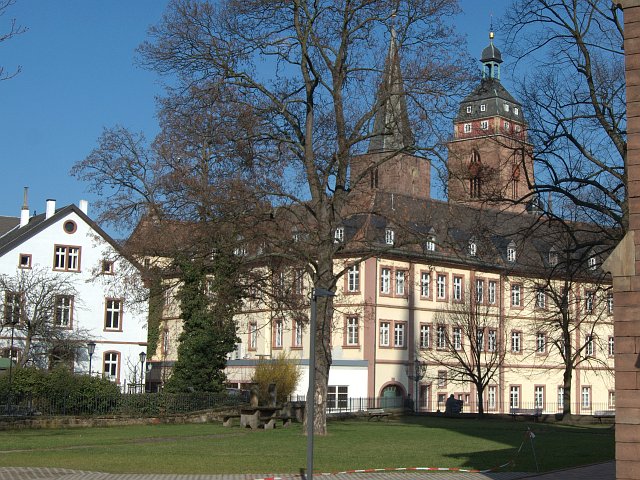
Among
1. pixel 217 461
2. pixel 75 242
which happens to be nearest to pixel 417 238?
pixel 217 461

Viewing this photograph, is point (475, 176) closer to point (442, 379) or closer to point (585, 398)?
point (442, 379)

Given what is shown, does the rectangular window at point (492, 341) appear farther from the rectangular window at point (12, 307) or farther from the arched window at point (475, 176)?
the arched window at point (475, 176)

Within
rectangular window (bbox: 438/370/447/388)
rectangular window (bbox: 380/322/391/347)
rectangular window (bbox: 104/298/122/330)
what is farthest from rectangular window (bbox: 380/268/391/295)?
rectangular window (bbox: 104/298/122/330)

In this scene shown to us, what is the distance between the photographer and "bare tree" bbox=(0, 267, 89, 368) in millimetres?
54906

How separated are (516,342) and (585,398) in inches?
289

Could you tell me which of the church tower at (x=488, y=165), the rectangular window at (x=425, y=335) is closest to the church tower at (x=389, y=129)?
the church tower at (x=488, y=165)

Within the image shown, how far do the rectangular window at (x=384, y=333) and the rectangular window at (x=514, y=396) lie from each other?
35.7 ft

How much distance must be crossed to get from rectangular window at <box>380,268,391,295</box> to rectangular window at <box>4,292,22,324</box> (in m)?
22.4

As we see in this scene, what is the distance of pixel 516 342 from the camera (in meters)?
70.8

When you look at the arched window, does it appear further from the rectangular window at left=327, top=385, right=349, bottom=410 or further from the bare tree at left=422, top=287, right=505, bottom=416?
the rectangular window at left=327, top=385, right=349, bottom=410

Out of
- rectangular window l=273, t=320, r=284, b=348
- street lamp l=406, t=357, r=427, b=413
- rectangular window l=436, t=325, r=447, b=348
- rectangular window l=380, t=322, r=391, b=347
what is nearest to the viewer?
street lamp l=406, t=357, r=427, b=413

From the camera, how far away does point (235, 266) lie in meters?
31.6

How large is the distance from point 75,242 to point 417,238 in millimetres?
35407

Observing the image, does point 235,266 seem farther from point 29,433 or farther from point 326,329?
point 29,433
